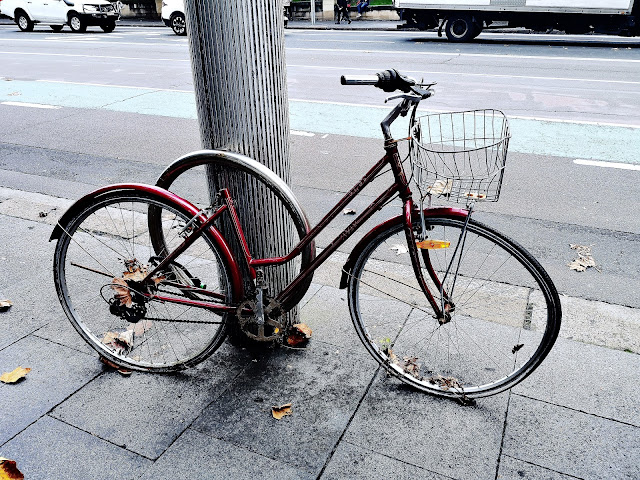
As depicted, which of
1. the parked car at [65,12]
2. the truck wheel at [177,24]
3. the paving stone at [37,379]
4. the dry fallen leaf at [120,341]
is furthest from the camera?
the parked car at [65,12]

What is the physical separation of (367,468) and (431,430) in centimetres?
38

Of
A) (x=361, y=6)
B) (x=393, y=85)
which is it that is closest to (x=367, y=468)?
(x=393, y=85)

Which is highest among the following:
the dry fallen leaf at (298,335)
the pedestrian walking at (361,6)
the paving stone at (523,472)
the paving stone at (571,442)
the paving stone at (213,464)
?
the pedestrian walking at (361,6)

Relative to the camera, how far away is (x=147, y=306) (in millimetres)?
3066

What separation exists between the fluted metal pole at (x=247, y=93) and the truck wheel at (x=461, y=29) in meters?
16.6

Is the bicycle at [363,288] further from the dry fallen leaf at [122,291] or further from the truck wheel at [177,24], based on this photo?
the truck wheel at [177,24]

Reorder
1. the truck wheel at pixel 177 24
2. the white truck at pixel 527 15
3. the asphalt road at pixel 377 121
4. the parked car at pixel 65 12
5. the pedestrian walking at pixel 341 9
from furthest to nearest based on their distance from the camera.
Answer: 1. the pedestrian walking at pixel 341 9
2. the parked car at pixel 65 12
3. the truck wheel at pixel 177 24
4. the white truck at pixel 527 15
5. the asphalt road at pixel 377 121

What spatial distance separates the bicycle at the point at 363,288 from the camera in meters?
2.37

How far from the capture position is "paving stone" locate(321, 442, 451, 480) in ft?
7.41

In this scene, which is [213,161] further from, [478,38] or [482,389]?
[478,38]

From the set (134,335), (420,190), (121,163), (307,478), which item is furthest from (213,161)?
(121,163)

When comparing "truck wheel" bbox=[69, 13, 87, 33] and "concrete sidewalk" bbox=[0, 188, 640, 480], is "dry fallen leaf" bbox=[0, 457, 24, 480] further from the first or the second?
"truck wheel" bbox=[69, 13, 87, 33]

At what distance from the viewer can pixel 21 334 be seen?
3.20 metres

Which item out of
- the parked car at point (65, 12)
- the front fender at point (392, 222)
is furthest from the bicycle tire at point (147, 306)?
the parked car at point (65, 12)
